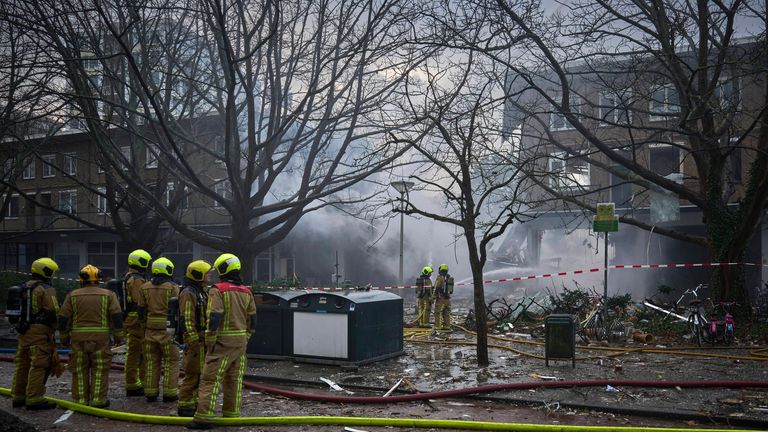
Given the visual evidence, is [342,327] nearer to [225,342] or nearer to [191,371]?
[191,371]

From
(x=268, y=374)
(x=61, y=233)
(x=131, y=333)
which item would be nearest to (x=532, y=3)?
(x=268, y=374)

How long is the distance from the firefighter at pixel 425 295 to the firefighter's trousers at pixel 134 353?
27.8 feet

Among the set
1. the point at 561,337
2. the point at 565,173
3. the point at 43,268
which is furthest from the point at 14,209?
the point at 561,337

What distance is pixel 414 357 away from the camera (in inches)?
466

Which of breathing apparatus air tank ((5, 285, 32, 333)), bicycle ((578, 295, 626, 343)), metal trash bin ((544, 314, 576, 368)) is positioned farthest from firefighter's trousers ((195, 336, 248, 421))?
bicycle ((578, 295, 626, 343))

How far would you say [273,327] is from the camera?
11.5 metres

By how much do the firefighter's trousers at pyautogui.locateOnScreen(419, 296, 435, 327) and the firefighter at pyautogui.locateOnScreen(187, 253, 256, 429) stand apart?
→ 9464 millimetres

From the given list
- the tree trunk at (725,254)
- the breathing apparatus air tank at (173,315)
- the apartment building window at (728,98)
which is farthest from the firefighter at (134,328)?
the tree trunk at (725,254)

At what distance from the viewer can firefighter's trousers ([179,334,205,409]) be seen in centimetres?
752

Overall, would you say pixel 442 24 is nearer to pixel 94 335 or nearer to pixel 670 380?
pixel 670 380

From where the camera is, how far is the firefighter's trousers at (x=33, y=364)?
7.97 meters

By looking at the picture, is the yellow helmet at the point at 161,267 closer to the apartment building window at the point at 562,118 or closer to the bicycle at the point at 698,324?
the apartment building window at the point at 562,118

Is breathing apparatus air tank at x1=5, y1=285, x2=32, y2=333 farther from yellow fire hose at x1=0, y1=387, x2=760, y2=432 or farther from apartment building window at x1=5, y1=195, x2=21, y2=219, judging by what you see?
apartment building window at x1=5, y1=195, x2=21, y2=219

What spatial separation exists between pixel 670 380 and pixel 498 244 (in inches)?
945
